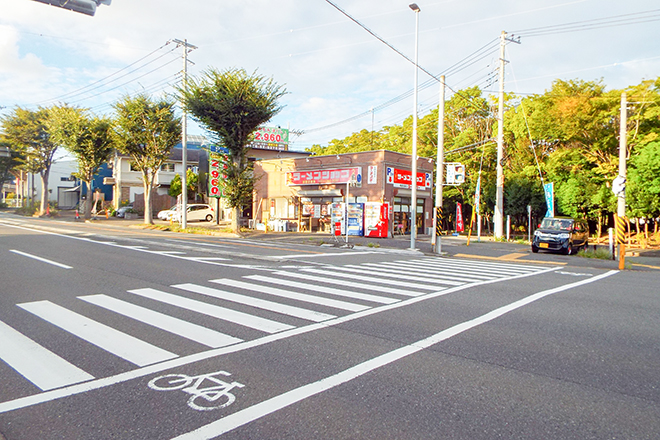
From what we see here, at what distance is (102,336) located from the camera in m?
5.23

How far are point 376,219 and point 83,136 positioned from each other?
27950 mm

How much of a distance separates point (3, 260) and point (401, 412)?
12.7m

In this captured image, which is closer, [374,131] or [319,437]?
[319,437]

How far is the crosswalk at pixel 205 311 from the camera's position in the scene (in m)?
4.54


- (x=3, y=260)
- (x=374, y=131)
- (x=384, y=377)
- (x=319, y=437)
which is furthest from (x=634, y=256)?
(x=374, y=131)

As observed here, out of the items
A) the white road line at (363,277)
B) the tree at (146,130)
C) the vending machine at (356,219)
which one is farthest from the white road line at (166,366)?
the tree at (146,130)

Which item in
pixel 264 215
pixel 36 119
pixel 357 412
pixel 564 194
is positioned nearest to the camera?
pixel 357 412

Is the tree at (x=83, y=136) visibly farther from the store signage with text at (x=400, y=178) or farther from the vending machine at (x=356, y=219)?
the store signage with text at (x=400, y=178)

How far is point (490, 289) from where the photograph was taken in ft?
29.3

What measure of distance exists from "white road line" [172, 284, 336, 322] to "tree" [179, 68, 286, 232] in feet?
60.5

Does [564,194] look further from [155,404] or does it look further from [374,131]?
[155,404]

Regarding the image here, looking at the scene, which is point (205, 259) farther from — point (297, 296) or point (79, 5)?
point (79, 5)

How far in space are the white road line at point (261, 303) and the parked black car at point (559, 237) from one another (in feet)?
56.8

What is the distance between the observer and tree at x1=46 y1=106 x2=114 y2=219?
36.9 m
